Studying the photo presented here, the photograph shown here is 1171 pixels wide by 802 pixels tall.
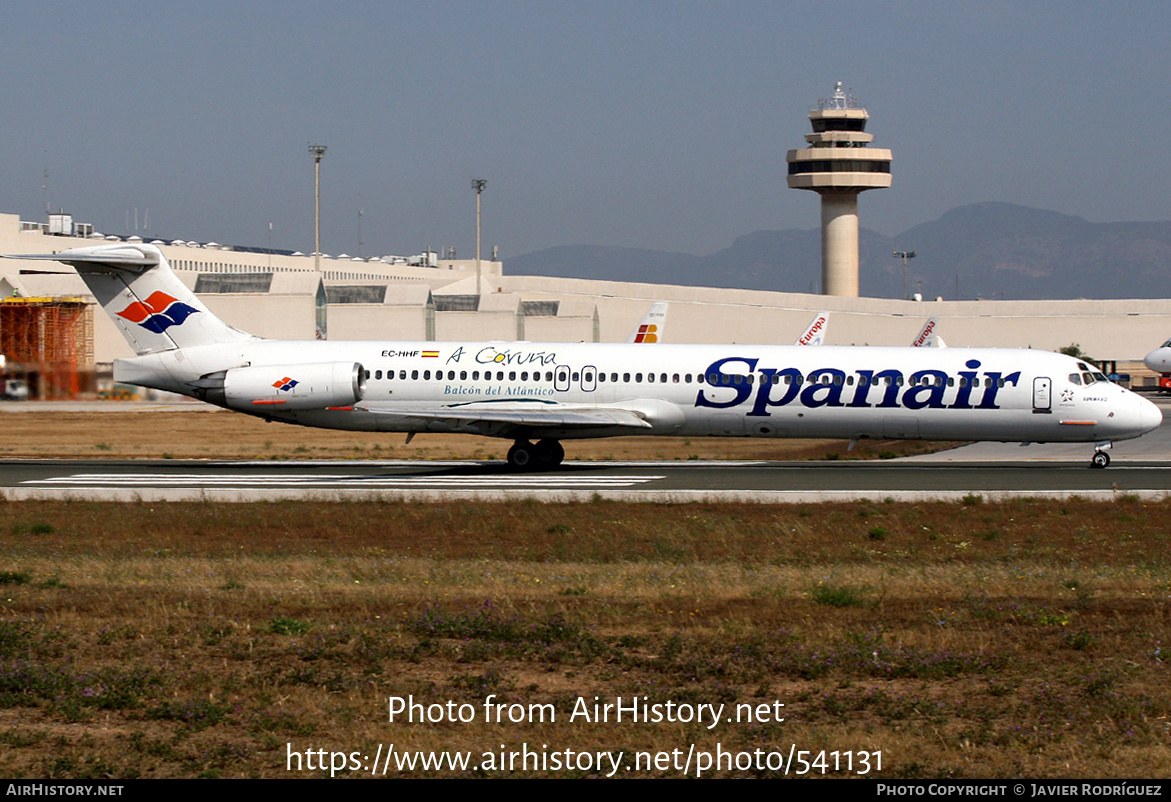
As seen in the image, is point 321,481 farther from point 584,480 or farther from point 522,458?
point 584,480

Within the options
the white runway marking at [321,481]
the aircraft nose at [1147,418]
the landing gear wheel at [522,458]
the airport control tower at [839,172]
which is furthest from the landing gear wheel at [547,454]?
the airport control tower at [839,172]

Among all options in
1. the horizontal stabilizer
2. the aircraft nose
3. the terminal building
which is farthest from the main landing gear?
the terminal building

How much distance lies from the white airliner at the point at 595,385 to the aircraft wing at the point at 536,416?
0.05m

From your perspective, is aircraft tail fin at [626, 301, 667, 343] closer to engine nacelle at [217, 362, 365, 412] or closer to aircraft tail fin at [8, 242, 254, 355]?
engine nacelle at [217, 362, 365, 412]

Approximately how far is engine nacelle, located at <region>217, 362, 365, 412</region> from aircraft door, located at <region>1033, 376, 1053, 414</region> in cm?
1738

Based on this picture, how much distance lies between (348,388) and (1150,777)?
2631 centimetres

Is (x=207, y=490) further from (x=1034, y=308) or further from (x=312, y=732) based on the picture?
(x=1034, y=308)

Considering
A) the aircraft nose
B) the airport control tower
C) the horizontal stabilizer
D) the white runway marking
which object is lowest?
the white runway marking

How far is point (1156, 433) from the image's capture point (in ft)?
153

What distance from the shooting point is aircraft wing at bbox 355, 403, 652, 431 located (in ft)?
104

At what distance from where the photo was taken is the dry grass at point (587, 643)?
9.41 metres

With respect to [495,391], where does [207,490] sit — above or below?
below

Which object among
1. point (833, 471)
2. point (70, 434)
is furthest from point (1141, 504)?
point (70, 434)

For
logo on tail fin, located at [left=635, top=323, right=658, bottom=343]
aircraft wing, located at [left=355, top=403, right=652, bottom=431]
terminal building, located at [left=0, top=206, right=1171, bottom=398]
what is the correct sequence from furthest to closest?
terminal building, located at [left=0, top=206, right=1171, bottom=398], logo on tail fin, located at [left=635, top=323, right=658, bottom=343], aircraft wing, located at [left=355, top=403, right=652, bottom=431]
